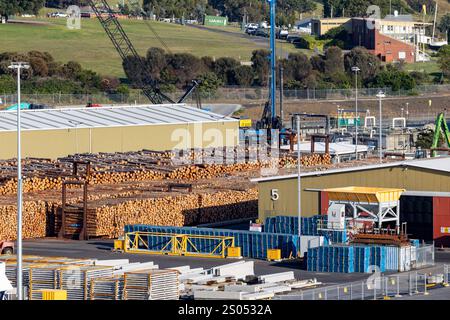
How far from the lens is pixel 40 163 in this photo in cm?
7300

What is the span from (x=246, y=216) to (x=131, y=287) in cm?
2777

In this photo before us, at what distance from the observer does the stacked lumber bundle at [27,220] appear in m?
55.3

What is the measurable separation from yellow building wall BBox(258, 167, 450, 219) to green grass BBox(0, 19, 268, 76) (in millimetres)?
101744

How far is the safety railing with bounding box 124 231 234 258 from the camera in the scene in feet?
168

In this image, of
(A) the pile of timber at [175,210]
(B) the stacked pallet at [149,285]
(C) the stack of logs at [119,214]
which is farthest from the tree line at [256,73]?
(B) the stacked pallet at [149,285]

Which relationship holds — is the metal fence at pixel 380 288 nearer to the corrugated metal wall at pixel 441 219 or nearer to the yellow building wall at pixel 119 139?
the corrugated metal wall at pixel 441 219

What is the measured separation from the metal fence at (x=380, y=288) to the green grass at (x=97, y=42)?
115 meters

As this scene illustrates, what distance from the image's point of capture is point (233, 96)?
142000 mm

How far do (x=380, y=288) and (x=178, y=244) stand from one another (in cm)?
1277

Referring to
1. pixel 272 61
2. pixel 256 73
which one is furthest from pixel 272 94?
pixel 256 73

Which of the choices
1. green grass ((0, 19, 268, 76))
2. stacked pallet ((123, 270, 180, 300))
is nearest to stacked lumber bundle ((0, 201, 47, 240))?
stacked pallet ((123, 270, 180, 300))
